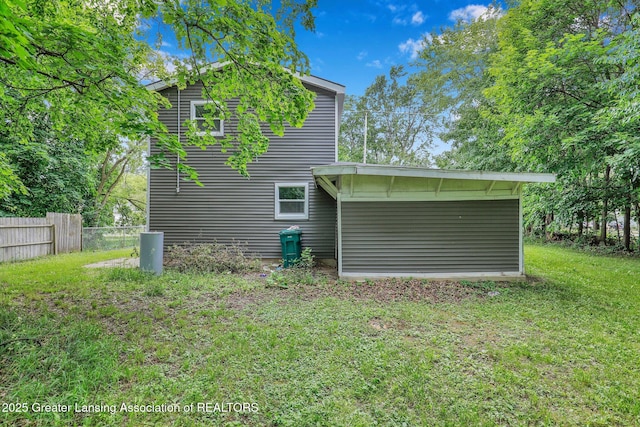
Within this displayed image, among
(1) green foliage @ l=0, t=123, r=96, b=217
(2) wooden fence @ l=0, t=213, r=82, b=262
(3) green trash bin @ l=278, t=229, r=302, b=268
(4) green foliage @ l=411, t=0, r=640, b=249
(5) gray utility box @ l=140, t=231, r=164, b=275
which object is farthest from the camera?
(1) green foliage @ l=0, t=123, r=96, b=217

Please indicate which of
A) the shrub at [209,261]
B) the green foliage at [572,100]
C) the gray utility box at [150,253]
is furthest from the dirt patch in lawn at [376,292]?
the green foliage at [572,100]

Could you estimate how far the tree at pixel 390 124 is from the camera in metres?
21.7

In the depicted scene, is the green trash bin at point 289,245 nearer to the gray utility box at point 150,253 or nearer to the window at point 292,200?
the window at point 292,200

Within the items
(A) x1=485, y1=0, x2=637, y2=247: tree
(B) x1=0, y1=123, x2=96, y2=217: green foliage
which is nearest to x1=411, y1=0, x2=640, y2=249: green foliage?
(A) x1=485, y1=0, x2=637, y2=247: tree

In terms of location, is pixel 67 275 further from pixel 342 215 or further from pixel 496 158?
A: pixel 496 158

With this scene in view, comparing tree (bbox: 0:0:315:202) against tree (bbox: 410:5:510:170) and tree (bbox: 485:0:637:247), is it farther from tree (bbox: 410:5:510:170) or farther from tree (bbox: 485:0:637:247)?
tree (bbox: 410:5:510:170)

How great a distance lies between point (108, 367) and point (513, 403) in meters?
3.57

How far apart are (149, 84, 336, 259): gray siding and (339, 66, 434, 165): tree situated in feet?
44.6

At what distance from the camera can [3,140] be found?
9.55 metres

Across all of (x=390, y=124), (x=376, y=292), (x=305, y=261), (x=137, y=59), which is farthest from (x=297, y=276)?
(x=390, y=124)

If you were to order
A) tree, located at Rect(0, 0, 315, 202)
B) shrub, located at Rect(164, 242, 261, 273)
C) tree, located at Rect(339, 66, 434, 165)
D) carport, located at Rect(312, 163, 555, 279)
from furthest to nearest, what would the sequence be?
tree, located at Rect(339, 66, 434, 165)
shrub, located at Rect(164, 242, 261, 273)
carport, located at Rect(312, 163, 555, 279)
tree, located at Rect(0, 0, 315, 202)

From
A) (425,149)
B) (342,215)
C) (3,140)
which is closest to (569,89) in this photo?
(342,215)

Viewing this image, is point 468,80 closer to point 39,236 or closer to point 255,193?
point 255,193

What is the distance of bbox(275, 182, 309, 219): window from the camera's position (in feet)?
27.8
